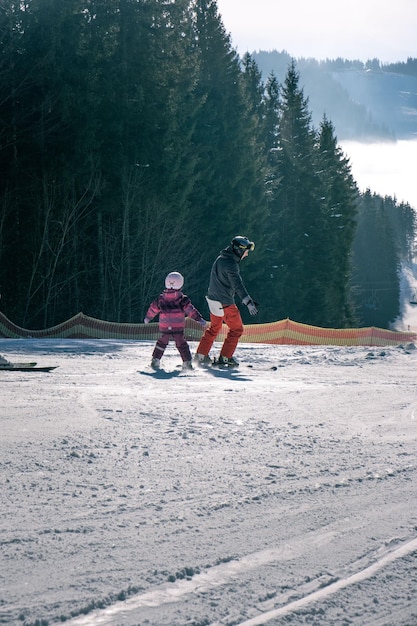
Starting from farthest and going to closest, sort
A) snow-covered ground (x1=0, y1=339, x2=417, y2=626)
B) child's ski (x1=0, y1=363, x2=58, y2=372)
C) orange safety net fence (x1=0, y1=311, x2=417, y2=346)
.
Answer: orange safety net fence (x1=0, y1=311, x2=417, y2=346)
child's ski (x1=0, y1=363, x2=58, y2=372)
snow-covered ground (x1=0, y1=339, x2=417, y2=626)

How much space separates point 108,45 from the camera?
29.7 meters

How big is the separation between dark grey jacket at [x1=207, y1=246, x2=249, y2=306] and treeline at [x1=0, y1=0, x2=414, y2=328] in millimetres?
16909

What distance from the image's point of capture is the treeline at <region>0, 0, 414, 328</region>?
27344 mm

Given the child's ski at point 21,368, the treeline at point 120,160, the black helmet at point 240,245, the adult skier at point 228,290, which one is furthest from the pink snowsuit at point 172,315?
the treeline at point 120,160

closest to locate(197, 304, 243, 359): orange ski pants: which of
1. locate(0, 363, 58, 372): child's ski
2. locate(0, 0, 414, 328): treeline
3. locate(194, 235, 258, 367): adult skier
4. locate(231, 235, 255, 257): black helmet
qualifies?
locate(194, 235, 258, 367): adult skier

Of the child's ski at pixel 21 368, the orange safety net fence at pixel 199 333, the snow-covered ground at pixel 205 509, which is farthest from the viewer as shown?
the orange safety net fence at pixel 199 333

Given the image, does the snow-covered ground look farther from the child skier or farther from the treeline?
the treeline

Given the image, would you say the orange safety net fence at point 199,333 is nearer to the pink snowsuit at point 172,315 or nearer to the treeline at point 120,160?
the treeline at point 120,160

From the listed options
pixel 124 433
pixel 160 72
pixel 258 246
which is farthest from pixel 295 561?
pixel 258 246

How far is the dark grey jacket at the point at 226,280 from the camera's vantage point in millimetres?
10961

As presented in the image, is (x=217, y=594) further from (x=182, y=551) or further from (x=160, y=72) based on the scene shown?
(x=160, y=72)

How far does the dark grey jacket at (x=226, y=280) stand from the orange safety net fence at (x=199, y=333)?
778cm

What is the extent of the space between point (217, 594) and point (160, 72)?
1225 inches

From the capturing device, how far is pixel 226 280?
11.0 meters
